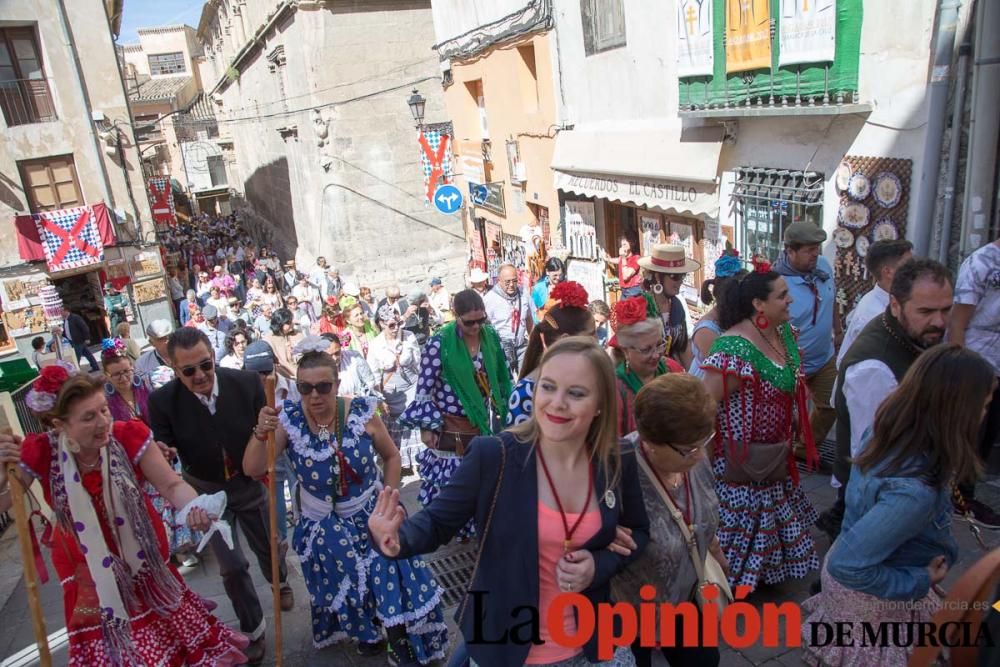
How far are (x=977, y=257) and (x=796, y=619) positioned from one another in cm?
262

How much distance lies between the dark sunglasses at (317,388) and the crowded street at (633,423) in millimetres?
17

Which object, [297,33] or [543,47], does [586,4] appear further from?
[297,33]

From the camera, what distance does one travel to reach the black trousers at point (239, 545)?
349cm

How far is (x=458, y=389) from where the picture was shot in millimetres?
4375

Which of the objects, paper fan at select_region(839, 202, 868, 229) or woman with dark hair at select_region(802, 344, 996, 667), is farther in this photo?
paper fan at select_region(839, 202, 868, 229)

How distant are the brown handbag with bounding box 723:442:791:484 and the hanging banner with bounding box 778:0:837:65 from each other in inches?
192

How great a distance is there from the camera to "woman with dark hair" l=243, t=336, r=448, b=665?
3.31m

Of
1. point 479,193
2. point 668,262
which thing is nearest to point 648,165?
point 668,262

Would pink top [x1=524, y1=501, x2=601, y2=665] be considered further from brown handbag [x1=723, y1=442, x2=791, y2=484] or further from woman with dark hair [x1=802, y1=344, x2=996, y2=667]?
brown handbag [x1=723, y1=442, x2=791, y2=484]

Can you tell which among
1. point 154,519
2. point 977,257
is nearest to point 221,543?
point 154,519

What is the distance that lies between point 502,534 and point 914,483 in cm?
139

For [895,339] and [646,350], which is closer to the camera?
[895,339]

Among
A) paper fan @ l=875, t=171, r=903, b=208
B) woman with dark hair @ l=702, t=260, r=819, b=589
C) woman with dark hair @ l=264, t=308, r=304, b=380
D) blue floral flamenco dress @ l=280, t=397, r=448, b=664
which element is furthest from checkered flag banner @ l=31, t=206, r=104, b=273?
woman with dark hair @ l=702, t=260, r=819, b=589

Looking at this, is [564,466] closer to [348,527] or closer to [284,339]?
[348,527]
